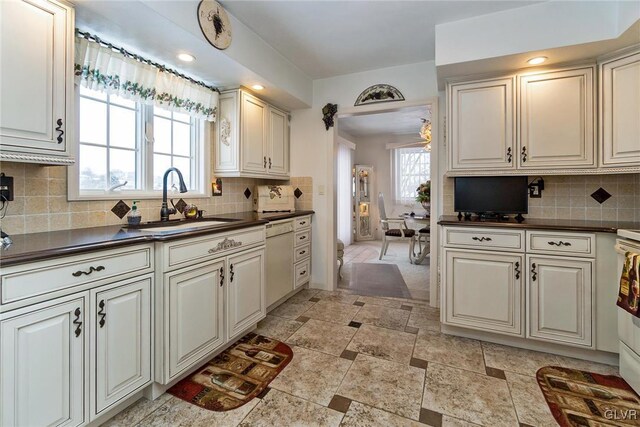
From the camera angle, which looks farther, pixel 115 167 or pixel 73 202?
pixel 115 167

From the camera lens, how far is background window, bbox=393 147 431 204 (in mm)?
7086

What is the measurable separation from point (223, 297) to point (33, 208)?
116 cm

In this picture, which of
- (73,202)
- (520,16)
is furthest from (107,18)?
Result: (520,16)

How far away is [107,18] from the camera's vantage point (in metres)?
1.73

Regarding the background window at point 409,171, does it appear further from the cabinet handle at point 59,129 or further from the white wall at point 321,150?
the cabinet handle at point 59,129

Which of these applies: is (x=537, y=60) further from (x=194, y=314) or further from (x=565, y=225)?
(x=194, y=314)

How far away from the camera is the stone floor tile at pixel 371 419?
1.51 meters

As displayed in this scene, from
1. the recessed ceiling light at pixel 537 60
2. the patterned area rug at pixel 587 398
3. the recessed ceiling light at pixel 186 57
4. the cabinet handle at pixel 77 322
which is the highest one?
the recessed ceiling light at pixel 186 57

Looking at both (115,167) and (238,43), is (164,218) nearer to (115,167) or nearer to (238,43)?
(115,167)

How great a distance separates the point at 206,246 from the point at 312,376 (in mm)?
1047

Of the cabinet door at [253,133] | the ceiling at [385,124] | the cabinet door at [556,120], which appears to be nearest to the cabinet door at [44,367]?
→ the cabinet door at [253,133]

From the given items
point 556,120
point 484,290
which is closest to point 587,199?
point 556,120

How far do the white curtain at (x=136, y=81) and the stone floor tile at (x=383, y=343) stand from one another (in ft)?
7.51

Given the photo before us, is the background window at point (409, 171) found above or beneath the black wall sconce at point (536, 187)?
above
